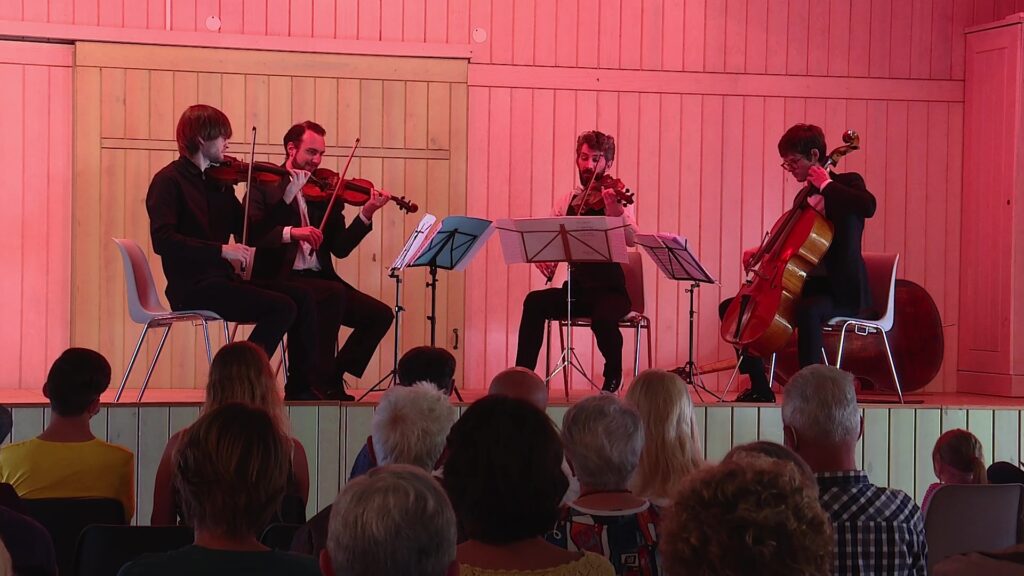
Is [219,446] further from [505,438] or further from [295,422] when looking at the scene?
[295,422]

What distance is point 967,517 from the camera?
118 inches

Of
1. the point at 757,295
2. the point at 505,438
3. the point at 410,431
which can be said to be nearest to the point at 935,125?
the point at 757,295

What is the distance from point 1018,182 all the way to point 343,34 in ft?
12.6

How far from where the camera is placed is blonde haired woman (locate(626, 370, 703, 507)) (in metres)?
2.70

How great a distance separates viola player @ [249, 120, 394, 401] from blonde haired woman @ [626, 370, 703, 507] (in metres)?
2.27

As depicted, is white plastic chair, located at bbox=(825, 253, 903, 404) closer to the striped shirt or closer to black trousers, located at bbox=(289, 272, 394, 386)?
black trousers, located at bbox=(289, 272, 394, 386)

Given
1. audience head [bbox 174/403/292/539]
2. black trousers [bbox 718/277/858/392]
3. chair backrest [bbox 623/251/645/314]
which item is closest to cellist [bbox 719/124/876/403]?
black trousers [bbox 718/277/858/392]

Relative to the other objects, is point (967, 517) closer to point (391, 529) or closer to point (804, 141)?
point (391, 529)

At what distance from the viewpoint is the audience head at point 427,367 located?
11.3 ft

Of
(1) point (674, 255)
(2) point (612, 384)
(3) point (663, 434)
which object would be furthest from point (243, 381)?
(2) point (612, 384)

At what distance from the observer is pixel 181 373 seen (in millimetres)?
6305

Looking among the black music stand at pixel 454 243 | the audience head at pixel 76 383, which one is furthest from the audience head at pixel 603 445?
the black music stand at pixel 454 243

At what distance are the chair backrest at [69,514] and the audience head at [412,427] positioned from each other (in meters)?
0.61

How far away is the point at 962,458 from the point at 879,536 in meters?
1.27
